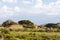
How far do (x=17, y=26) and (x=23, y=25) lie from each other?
2174 mm

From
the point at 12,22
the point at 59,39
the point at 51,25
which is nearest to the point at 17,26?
the point at 12,22

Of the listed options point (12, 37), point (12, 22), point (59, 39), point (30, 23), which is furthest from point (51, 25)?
point (12, 37)

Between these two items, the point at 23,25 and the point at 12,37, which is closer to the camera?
the point at 12,37

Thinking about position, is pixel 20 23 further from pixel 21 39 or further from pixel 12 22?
pixel 21 39

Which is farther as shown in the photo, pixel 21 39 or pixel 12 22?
pixel 12 22

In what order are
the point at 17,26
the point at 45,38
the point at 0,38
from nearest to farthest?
the point at 0,38 < the point at 45,38 < the point at 17,26

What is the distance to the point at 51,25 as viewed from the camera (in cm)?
5275

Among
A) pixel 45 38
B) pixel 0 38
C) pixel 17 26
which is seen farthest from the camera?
pixel 17 26

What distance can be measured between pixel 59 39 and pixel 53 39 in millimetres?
1102

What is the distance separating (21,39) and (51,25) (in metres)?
23.7

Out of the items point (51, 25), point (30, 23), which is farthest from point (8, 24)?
point (51, 25)

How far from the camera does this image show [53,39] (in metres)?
31.5

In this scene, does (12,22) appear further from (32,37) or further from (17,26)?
(32,37)

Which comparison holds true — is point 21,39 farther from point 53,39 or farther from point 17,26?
point 17,26
